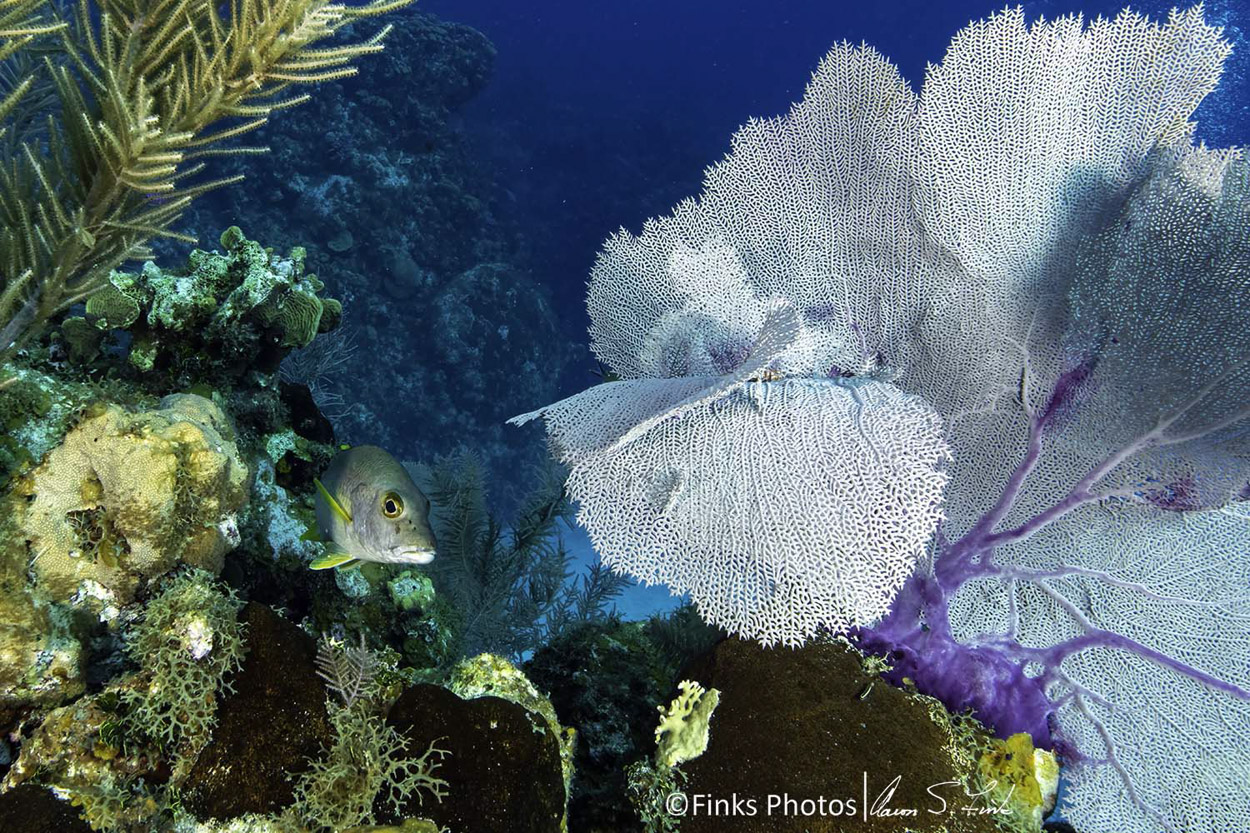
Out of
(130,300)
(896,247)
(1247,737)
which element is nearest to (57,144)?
(130,300)

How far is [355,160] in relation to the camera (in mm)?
14336

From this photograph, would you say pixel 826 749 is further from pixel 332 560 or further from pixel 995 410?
pixel 332 560

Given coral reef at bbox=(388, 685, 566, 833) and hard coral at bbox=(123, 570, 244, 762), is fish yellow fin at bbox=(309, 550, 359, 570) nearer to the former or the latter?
hard coral at bbox=(123, 570, 244, 762)

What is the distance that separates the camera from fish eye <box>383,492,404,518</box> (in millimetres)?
2104

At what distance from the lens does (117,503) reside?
2082mm

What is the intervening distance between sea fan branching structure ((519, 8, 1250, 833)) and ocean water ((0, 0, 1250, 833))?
0.06 feet

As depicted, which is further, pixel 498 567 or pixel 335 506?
pixel 498 567

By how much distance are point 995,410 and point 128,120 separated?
4.07 meters

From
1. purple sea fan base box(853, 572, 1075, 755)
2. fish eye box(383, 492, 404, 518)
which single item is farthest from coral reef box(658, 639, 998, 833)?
fish eye box(383, 492, 404, 518)

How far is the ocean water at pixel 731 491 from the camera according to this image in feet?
6.55

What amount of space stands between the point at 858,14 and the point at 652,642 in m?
61.6

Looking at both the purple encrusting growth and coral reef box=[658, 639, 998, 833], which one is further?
the purple encrusting growth
